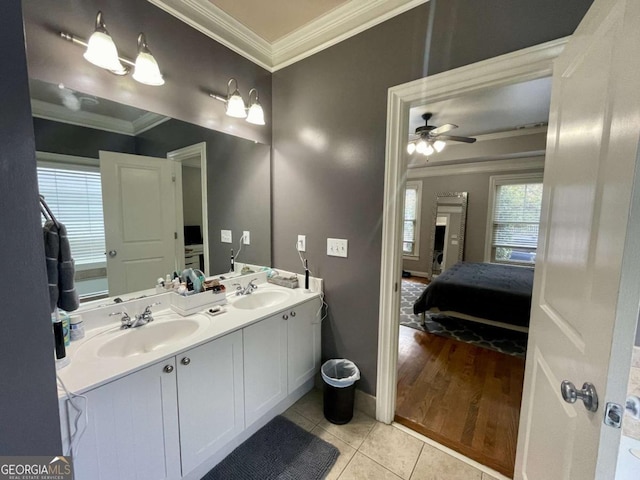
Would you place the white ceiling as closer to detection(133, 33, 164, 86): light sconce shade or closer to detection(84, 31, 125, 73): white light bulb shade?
detection(133, 33, 164, 86): light sconce shade

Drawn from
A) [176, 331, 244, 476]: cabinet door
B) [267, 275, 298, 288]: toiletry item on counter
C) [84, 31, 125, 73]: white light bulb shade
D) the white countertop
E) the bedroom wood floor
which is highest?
[84, 31, 125, 73]: white light bulb shade

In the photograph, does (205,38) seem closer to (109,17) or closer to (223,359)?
(109,17)

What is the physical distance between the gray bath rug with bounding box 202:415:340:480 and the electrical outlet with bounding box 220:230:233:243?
1.35m

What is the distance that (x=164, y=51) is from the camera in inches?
60.7

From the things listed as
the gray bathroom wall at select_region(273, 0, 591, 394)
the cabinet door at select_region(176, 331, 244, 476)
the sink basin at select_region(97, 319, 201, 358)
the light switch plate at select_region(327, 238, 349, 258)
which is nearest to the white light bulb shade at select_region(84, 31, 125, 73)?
A: the gray bathroom wall at select_region(273, 0, 591, 394)

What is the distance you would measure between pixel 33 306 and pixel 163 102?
138 centimetres

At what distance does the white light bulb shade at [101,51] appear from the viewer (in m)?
1.16

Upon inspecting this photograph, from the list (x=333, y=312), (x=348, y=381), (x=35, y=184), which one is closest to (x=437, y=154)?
(x=333, y=312)

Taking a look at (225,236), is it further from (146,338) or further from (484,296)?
(484,296)

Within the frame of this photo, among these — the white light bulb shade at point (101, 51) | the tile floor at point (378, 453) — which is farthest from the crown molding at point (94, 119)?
the tile floor at point (378, 453)

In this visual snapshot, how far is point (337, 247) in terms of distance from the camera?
193 cm

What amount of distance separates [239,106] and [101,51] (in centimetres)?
75

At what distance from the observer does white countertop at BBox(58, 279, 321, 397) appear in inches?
39.1

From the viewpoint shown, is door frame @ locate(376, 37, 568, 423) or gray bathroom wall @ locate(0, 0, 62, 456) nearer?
gray bathroom wall @ locate(0, 0, 62, 456)
